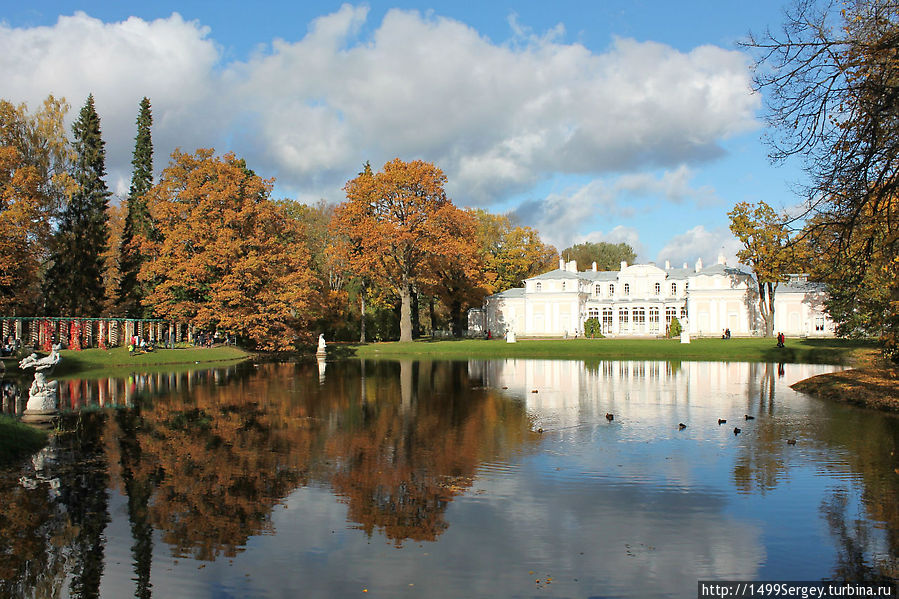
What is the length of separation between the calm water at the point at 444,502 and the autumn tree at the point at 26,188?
23.0 meters

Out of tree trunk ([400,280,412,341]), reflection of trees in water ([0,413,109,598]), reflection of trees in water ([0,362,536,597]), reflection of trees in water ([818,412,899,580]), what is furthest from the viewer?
tree trunk ([400,280,412,341])

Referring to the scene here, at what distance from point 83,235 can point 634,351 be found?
4055cm

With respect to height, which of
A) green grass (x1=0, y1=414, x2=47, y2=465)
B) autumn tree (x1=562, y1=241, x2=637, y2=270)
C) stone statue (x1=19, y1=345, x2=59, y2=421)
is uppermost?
autumn tree (x1=562, y1=241, x2=637, y2=270)

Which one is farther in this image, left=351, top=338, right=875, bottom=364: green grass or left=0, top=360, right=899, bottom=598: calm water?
left=351, top=338, right=875, bottom=364: green grass

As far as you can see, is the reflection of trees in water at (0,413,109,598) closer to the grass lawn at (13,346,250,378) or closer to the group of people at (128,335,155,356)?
the grass lawn at (13,346,250,378)

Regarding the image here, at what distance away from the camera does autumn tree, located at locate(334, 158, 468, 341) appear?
176 feet

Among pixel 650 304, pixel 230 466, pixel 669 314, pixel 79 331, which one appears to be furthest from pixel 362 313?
pixel 230 466

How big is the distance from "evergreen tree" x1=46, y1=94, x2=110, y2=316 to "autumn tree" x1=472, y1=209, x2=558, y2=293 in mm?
44859

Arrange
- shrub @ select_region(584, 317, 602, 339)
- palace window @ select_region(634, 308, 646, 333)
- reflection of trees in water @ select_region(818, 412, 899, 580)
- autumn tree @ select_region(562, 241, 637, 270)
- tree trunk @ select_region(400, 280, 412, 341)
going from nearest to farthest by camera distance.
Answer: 1. reflection of trees in water @ select_region(818, 412, 899, 580)
2. tree trunk @ select_region(400, 280, 412, 341)
3. shrub @ select_region(584, 317, 602, 339)
4. palace window @ select_region(634, 308, 646, 333)
5. autumn tree @ select_region(562, 241, 637, 270)

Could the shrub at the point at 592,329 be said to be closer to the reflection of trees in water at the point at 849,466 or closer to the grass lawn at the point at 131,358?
the grass lawn at the point at 131,358

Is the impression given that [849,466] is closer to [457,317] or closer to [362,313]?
[362,313]

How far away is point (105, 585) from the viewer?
7070mm

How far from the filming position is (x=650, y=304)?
2938 inches

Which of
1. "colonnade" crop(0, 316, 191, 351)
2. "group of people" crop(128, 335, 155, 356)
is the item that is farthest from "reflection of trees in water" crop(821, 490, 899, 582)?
"colonnade" crop(0, 316, 191, 351)
